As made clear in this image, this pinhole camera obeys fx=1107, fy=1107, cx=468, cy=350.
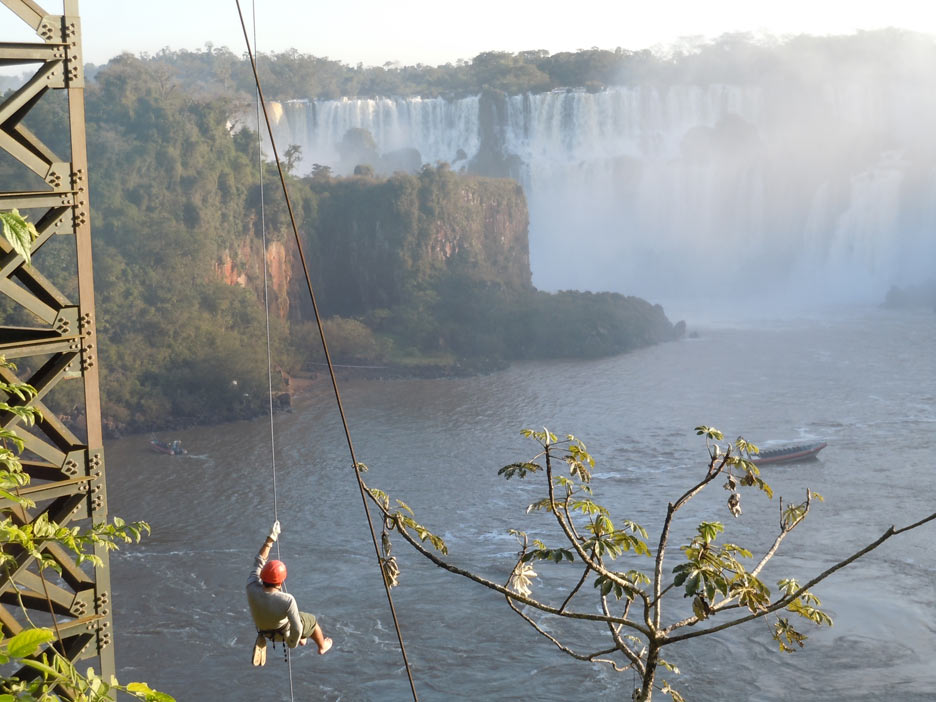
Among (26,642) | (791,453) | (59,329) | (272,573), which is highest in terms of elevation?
(59,329)

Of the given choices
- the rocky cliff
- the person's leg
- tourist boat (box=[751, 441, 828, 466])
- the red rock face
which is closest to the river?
tourist boat (box=[751, 441, 828, 466])

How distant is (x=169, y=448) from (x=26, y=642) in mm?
30739

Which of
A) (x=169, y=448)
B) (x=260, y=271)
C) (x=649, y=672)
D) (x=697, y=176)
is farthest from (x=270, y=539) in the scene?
(x=697, y=176)

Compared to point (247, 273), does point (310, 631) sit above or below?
above

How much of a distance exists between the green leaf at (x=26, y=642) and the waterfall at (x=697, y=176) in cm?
6281

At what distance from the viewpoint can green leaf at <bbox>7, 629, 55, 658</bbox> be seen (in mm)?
2454

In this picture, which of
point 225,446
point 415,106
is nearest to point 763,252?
point 415,106

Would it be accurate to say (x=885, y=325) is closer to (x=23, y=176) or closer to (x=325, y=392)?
(x=325, y=392)

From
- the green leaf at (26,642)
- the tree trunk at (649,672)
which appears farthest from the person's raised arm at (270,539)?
the green leaf at (26,642)

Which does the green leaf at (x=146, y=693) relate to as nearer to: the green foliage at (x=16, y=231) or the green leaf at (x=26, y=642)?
the green leaf at (x=26, y=642)

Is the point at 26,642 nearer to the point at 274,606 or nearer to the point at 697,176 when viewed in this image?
the point at 274,606

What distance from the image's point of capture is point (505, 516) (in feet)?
86.3

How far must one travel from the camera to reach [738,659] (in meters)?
18.2

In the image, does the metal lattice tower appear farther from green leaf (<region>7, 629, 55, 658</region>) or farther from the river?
the river
